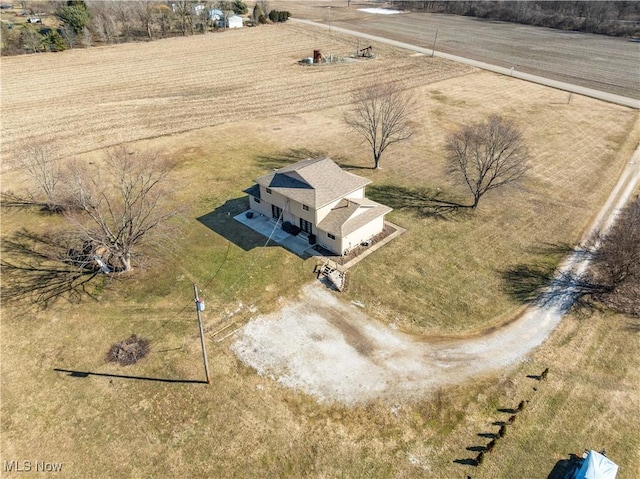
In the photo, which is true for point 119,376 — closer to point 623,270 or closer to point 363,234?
point 363,234

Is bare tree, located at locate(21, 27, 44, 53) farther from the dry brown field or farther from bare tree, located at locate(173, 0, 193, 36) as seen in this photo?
the dry brown field

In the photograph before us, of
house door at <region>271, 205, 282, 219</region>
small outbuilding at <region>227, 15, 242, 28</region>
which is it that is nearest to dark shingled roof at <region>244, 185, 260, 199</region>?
house door at <region>271, 205, 282, 219</region>

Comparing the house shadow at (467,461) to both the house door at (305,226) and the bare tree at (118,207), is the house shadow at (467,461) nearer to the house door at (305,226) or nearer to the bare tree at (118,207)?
the house door at (305,226)

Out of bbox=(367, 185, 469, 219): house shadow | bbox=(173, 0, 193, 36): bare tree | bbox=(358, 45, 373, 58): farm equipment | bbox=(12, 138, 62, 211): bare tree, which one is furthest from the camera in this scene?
bbox=(173, 0, 193, 36): bare tree

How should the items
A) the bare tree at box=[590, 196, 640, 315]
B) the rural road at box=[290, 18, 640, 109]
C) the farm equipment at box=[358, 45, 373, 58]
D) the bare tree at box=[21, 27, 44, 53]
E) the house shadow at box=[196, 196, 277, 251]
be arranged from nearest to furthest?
the bare tree at box=[590, 196, 640, 315], the house shadow at box=[196, 196, 277, 251], the rural road at box=[290, 18, 640, 109], the bare tree at box=[21, 27, 44, 53], the farm equipment at box=[358, 45, 373, 58]

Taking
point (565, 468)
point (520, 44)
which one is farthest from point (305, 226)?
point (520, 44)

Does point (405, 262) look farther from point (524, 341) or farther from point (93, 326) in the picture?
point (93, 326)

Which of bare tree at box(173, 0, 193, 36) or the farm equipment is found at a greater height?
bare tree at box(173, 0, 193, 36)

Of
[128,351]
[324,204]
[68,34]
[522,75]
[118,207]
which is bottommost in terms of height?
[128,351]
